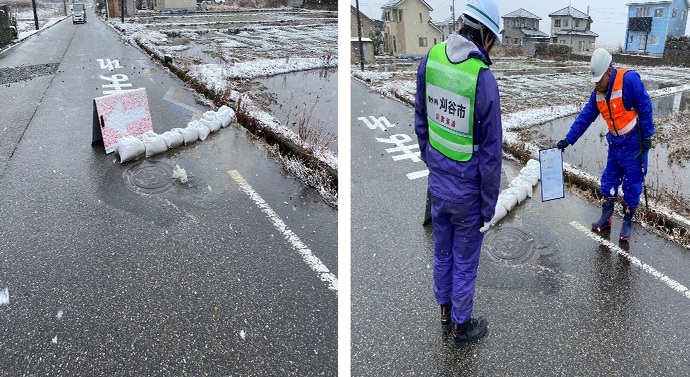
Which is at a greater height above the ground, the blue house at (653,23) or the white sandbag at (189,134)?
the blue house at (653,23)

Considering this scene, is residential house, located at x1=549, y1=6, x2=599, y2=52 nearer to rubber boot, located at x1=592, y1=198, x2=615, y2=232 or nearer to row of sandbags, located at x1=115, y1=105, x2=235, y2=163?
row of sandbags, located at x1=115, y1=105, x2=235, y2=163

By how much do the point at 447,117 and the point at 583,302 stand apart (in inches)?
71.9

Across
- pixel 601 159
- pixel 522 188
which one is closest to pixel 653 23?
pixel 601 159

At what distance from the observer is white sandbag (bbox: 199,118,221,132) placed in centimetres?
665

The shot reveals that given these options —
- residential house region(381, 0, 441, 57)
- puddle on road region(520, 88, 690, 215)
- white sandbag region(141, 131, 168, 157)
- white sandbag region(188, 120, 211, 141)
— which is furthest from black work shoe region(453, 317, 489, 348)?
residential house region(381, 0, 441, 57)

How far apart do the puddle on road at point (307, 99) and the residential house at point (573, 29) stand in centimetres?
3673

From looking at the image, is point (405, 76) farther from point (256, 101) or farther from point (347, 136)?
point (347, 136)

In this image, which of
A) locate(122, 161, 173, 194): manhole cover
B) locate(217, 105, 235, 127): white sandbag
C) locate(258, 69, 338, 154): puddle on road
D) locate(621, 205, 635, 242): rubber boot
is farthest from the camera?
locate(258, 69, 338, 154): puddle on road

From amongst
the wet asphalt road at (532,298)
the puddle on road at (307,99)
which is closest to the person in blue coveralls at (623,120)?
the wet asphalt road at (532,298)

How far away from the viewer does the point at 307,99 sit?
10.3 meters

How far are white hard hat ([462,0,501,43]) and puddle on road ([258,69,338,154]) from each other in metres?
4.34

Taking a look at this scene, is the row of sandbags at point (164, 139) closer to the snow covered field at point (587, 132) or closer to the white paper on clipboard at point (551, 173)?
the white paper on clipboard at point (551, 173)

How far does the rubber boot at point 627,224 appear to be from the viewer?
4.31 metres

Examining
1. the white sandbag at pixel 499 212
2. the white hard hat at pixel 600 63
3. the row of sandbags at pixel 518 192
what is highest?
the white hard hat at pixel 600 63
